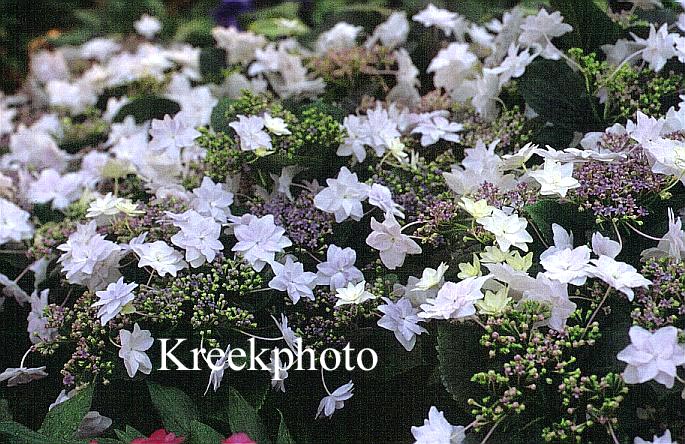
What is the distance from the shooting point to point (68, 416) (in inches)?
40.1

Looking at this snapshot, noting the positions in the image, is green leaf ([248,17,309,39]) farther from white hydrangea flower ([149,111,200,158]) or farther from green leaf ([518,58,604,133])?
green leaf ([518,58,604,133])

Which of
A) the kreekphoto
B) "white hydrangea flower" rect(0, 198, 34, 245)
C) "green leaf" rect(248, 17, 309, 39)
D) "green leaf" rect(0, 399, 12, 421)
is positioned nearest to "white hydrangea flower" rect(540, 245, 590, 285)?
the kreekphoto

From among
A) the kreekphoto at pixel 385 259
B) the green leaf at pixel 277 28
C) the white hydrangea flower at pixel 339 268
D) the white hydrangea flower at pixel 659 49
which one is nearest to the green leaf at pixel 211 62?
the green leaf at pixel 277 28

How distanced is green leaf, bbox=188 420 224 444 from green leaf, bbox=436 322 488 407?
296 millimetres

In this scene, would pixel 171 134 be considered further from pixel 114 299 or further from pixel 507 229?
pixel 507 229

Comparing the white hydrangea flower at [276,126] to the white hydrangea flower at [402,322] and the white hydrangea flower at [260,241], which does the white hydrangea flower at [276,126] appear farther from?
the white hydrangea flower at [402,322]

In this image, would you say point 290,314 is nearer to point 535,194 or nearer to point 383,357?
point 383,357

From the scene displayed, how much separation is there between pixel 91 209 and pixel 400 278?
0.50 meters

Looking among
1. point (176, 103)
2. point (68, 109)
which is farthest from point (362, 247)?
point (68, 109)

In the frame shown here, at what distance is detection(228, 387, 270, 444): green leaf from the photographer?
1.00 metres

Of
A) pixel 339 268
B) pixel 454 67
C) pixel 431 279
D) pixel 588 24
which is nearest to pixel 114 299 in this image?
pixel 339 268

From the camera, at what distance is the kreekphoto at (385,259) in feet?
3.09

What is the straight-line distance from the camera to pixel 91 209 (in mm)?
1229

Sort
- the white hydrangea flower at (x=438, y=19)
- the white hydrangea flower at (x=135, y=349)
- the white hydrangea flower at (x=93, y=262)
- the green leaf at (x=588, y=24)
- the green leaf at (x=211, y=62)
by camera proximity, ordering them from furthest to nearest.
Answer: the green leaf at (x=211, y=62) → the white hydrangea flower at (x=438, y=19) → the green leaf at (x=588, y=24) → the white hydrangea flower at (x=93, y=262) → the white hydrangea flower at (x=135, y=349)
